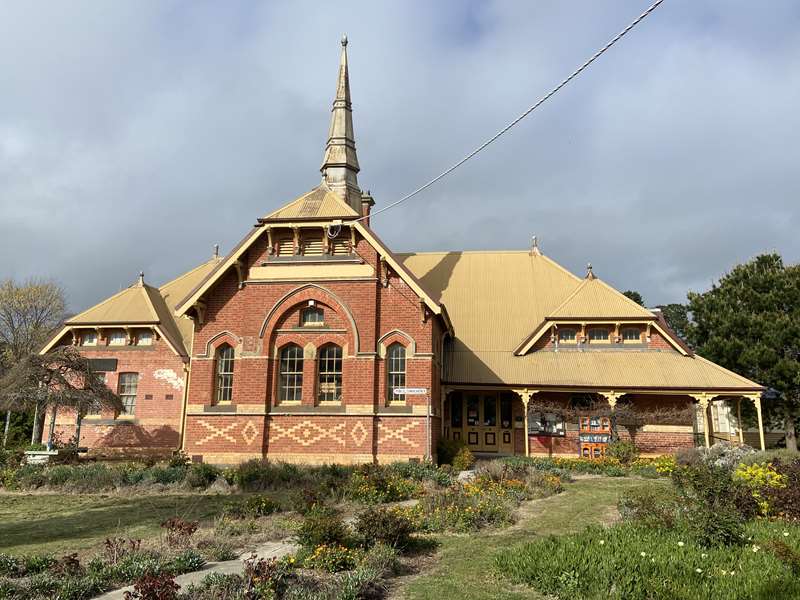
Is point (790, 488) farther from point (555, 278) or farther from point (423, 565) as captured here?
point (555, 278)

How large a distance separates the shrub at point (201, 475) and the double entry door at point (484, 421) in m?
11.1

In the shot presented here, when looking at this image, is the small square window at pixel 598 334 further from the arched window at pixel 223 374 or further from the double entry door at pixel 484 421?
the arched window at pixel 223 374

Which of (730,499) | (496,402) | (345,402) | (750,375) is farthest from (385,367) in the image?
(750,375)

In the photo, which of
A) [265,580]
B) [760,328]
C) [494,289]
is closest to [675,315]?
[760,328]

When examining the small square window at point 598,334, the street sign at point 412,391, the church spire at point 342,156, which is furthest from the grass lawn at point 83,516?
the church spire at point 342,156

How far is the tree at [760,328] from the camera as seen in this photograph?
30.2 meters

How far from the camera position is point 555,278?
97.8 ft

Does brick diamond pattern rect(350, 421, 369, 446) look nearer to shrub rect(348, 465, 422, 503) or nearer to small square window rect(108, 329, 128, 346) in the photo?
shrub rect(348, 465, 422, 503)

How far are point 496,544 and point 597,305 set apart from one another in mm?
17374

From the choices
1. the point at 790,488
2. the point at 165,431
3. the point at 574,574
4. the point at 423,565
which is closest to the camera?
the point at 574,574

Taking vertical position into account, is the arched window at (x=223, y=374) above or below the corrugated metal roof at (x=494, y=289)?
below

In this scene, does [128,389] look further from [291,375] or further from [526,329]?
[526,329]

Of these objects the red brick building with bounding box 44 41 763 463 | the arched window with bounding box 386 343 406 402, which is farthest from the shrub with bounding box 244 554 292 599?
the arched window with bounding box 386 343 406 402

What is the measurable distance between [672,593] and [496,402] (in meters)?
18.9
